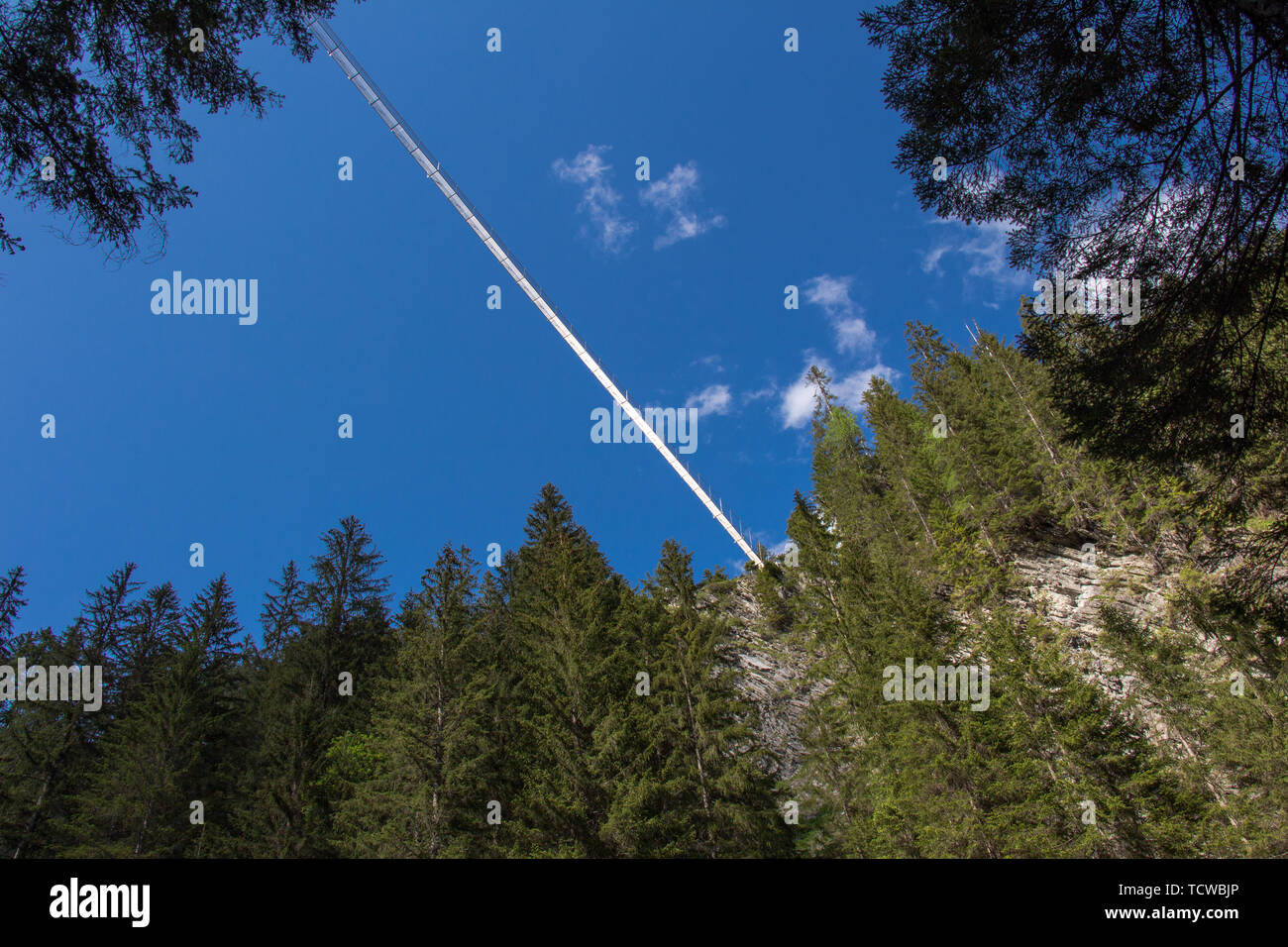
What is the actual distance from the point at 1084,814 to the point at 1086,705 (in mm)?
2727
